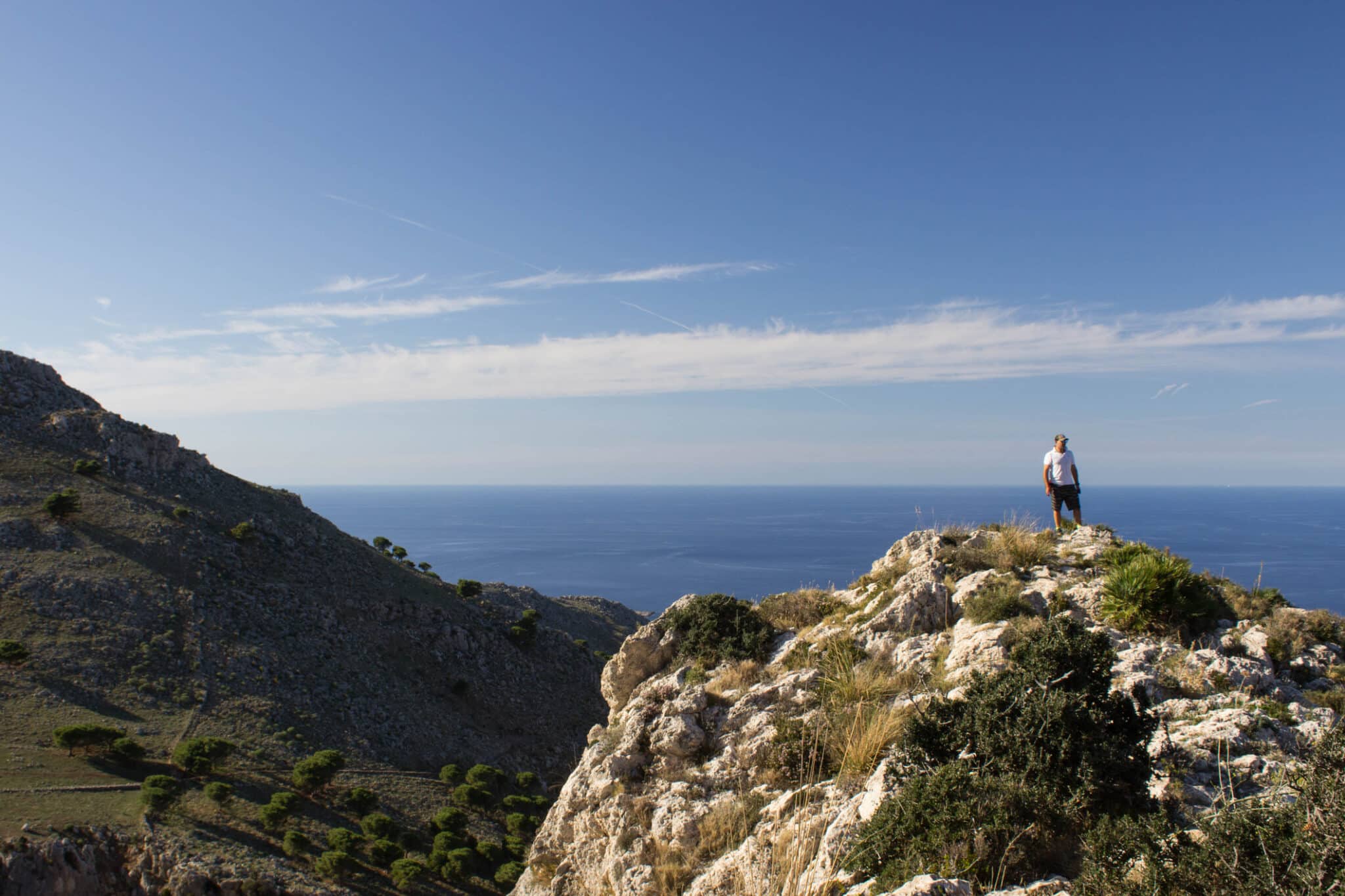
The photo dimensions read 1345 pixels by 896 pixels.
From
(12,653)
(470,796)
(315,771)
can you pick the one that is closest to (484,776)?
(470,796)

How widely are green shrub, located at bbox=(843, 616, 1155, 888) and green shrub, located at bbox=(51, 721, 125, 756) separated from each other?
105 feet

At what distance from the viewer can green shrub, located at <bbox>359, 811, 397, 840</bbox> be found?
2672 cm

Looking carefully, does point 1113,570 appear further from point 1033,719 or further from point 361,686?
point 361,686

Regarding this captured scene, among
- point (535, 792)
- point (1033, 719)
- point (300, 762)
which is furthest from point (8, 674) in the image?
point (1033, 719)

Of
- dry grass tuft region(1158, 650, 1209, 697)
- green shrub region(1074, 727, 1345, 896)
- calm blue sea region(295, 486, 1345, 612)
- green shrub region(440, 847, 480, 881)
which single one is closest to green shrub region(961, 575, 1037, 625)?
dry grass tuft region(1158, 650, 1209, 697)

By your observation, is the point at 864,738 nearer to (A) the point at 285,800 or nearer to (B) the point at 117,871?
(B) the point at 117,871

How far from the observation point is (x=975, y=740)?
6098 millimetres

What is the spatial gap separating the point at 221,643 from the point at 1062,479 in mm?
Answer: 38196

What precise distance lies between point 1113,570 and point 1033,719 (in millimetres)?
5338

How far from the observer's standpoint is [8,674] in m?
28.5

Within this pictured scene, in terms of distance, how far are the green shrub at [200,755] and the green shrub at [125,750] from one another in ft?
4.02

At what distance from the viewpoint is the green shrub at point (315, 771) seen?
27609mm

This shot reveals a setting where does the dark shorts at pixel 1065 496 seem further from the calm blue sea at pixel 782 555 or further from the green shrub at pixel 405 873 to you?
the calm blue sea at pixel 782 555

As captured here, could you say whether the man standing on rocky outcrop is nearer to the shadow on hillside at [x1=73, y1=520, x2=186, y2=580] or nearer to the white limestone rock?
the white limestone rock
